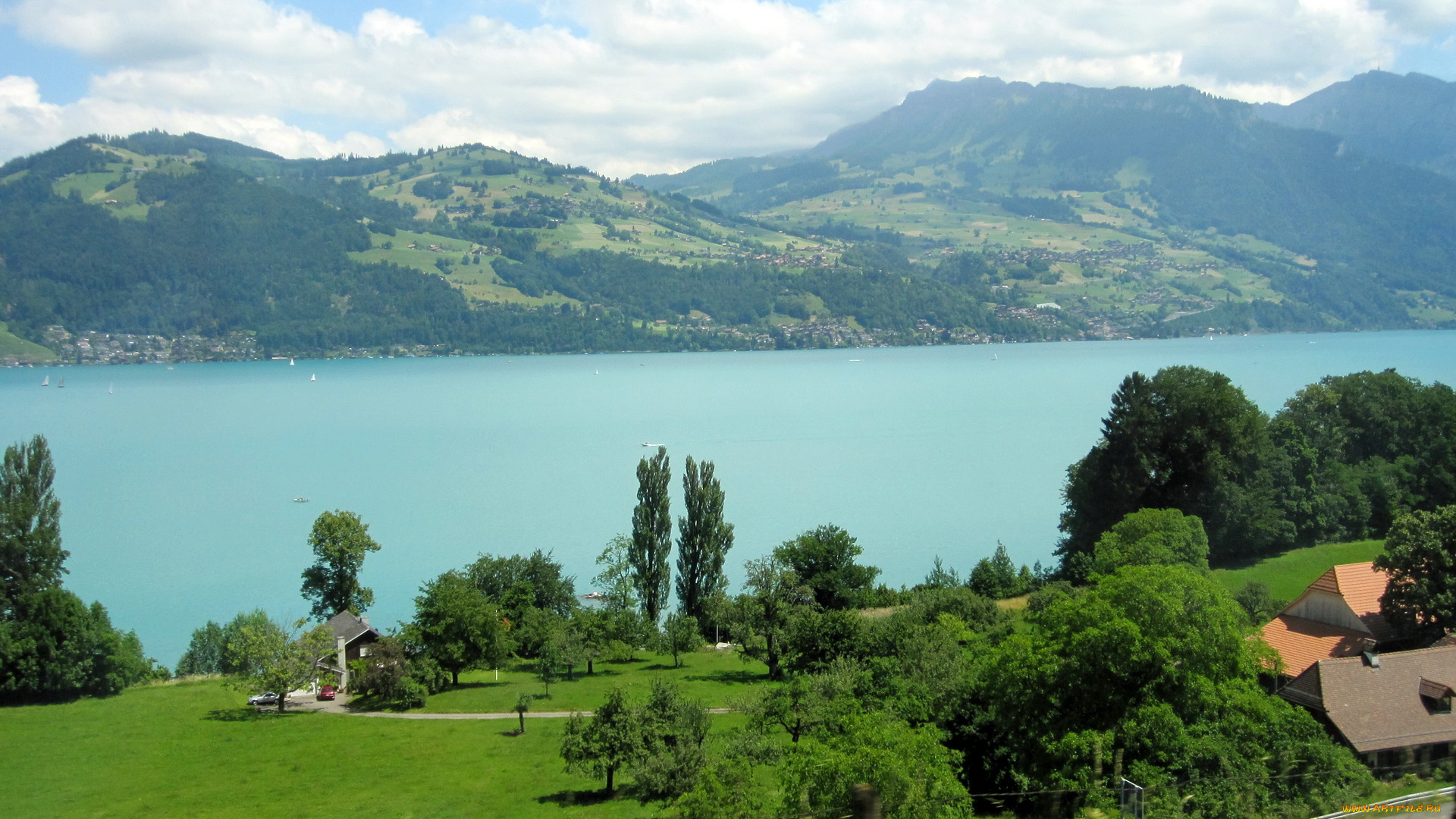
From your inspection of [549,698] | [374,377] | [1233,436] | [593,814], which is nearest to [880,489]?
[1233,436]

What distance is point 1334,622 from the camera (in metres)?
24.8

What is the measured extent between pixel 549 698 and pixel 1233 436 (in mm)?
26868

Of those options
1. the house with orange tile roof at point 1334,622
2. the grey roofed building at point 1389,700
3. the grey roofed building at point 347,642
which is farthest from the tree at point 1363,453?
the grey roofed building at point 347,642

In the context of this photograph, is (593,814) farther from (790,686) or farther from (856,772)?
(856,772)

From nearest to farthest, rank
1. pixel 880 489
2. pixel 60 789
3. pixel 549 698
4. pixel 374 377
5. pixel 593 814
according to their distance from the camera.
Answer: pixel 593 814
pixel 60 789
pixel 549 698
pixel 880 489
pixel 374 377

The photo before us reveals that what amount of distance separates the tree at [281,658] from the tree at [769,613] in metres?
12.5

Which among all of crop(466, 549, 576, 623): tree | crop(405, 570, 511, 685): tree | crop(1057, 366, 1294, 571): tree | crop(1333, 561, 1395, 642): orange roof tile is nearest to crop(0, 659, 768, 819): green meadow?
crop(405, 570, 511, 685): tree

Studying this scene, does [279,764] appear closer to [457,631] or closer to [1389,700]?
[457,631]

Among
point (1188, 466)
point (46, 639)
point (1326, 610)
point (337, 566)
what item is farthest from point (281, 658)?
point (1188, 466)

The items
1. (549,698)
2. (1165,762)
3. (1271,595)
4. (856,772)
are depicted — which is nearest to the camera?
(856,772)

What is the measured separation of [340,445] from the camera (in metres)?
89.6

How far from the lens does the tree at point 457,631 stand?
29.9 meters

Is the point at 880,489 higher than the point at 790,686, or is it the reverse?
the point at 880,489

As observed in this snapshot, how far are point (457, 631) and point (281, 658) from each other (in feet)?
15.9
